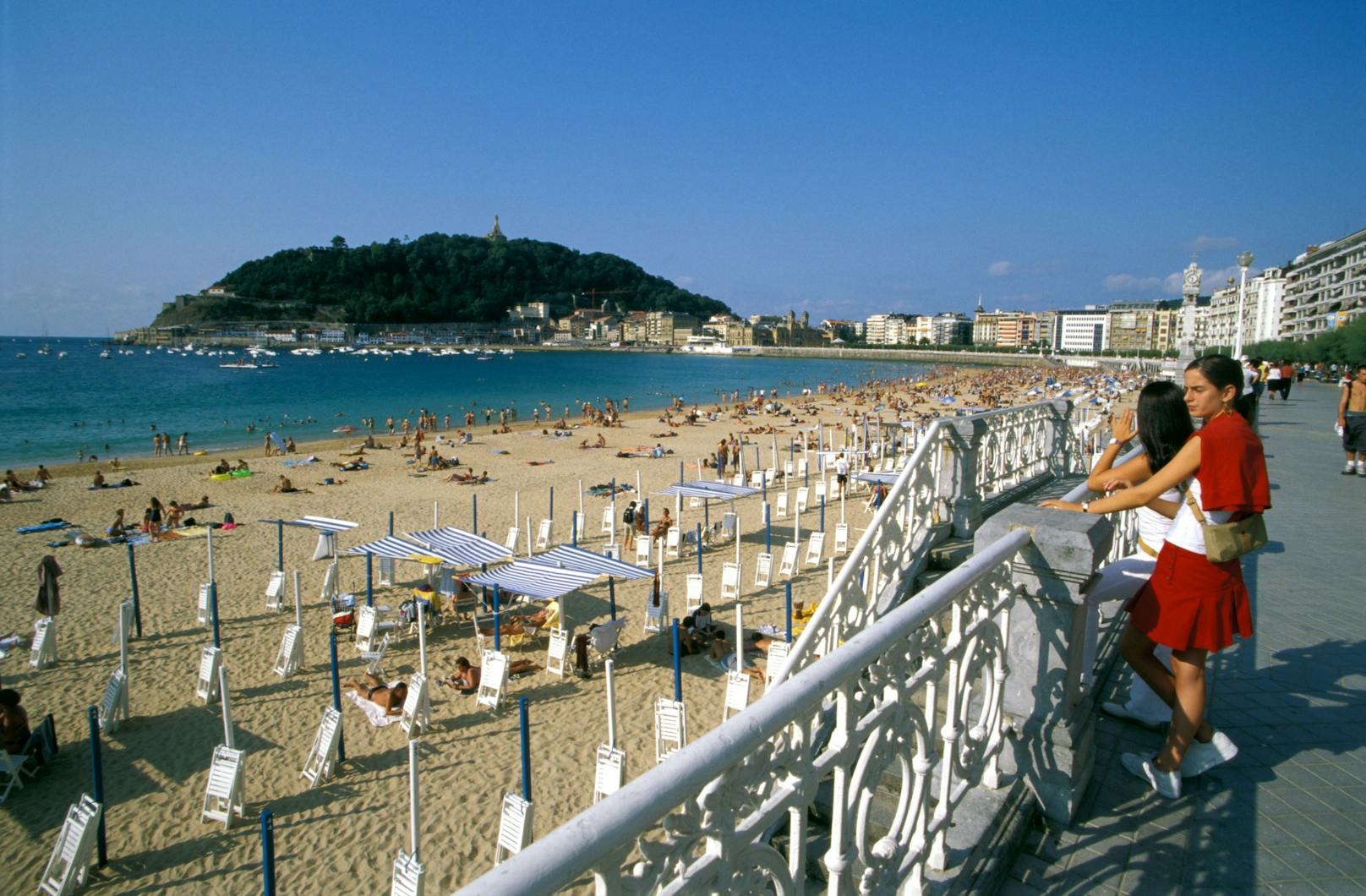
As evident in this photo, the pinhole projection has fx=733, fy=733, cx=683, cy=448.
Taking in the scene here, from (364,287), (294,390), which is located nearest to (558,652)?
(294,390)

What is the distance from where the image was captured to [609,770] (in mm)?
6309

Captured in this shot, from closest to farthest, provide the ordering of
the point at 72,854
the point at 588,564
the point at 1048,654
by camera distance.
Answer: the point at 1048,654
the point at 72,854
the point at 588,564

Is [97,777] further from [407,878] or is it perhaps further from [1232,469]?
[1232,469]

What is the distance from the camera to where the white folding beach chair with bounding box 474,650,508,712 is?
8.34 meters

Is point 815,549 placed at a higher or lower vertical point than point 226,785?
higher

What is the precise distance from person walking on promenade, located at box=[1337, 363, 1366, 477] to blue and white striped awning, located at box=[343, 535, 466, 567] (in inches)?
494

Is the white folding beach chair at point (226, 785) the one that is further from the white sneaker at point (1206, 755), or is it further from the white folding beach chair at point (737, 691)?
the white sneaker at point (1206, 755)

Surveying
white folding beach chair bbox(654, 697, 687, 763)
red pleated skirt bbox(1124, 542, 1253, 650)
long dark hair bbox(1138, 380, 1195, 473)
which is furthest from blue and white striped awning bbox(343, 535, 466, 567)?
red pleated skirt bbox(1124, 542, 1253, 650)

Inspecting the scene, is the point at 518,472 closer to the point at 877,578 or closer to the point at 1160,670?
the point at 877,578

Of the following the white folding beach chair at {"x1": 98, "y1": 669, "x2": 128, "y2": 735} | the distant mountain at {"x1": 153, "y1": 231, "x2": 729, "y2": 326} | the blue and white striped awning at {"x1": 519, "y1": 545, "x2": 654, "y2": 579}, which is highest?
the distant mountain at {"x1": 153, "y1": 231, "x2": 729, "y2": 326}

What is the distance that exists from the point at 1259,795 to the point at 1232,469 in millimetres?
1353

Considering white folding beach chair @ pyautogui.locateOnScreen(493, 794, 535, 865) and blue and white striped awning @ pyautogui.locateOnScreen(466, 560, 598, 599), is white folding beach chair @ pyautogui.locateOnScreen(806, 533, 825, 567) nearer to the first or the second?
blue and white striped awning @ pyautogui.locateOnScreen(466, 560, 598, 599)

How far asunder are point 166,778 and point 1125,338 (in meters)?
162

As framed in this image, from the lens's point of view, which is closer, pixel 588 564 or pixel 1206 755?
pixel 1206 755
